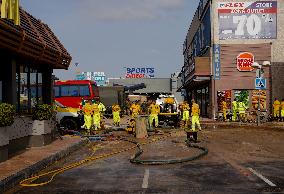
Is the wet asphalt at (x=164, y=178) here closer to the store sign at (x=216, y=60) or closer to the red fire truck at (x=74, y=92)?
the red fire truck at (x=74, y=92)

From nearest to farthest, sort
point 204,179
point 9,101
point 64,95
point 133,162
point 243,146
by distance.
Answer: point 204,179 < point 133,162 < point 9,101 < point 243,146 < point 64,95

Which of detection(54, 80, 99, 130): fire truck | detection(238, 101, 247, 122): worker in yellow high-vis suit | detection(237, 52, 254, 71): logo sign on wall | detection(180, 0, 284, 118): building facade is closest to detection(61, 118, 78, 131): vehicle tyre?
detection(54, 80, 99, 130): fire truck

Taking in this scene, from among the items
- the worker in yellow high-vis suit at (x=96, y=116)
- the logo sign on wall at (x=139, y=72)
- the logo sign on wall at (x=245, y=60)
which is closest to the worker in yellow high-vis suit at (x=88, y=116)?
the worker in yellow high-vis suit at (x=96, y=116)

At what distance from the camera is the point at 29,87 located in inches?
650

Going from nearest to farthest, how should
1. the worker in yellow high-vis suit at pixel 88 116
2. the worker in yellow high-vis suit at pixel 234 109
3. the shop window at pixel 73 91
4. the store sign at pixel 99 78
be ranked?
the worker in yellow high-vis suit at pixel 88 116, the worker in yellow high-vis suit at pixel 234 109, the shop window at pixel 73 91, the store sign at pixel 99 78

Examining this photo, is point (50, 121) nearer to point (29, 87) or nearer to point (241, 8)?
point (29, 87)

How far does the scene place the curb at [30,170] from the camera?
29.1 feet

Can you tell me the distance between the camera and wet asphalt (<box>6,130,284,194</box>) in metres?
8.46

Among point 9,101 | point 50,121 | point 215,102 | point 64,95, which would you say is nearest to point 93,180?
point 9,101

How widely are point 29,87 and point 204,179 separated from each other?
918cm

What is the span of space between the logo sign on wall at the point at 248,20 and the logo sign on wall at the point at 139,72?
79.4 m

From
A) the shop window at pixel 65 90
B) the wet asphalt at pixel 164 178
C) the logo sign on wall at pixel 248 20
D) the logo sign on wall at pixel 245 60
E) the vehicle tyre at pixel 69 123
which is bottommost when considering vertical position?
the wet asphalt at pixel 164 178

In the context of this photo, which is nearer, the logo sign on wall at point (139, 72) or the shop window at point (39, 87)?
the shop window at point (39, 87)

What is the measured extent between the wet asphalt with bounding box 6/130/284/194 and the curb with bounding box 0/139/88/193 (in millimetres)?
212
